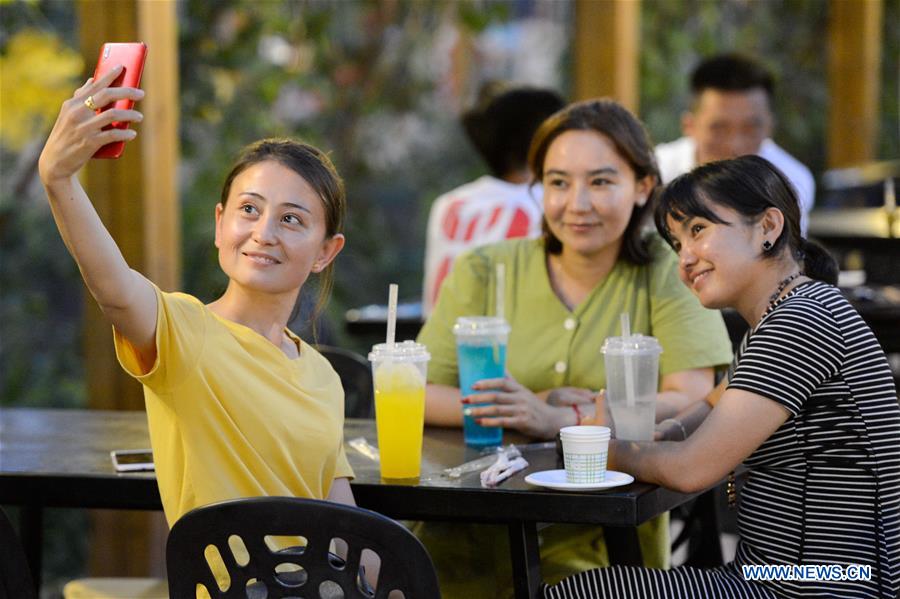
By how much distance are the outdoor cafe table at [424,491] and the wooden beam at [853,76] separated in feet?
15.9

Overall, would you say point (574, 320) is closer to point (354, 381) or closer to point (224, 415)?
point (354, 381)

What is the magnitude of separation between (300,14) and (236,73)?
83 cm

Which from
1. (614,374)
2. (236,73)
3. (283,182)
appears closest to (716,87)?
(236,73)

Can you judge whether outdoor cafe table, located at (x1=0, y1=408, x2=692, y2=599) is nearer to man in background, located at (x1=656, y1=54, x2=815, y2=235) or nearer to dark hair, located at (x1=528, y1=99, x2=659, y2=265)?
dark hair, located at (x1=528, y1=99, x2=659, y2=265)

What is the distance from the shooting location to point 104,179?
3.59m

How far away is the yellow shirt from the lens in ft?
6.28

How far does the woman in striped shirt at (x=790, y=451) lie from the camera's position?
2047mm

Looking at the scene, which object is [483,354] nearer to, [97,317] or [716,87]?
[97,317]

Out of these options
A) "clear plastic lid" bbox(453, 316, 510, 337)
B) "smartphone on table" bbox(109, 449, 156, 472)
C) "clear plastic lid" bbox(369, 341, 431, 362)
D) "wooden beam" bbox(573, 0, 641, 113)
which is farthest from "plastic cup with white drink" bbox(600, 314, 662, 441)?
"wooden beam" bbox(573, 0, 641, 113)

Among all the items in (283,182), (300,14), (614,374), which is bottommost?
(614,374)

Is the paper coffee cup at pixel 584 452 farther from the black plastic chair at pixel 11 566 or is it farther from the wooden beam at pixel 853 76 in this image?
the wooden beam at pixel 853 76

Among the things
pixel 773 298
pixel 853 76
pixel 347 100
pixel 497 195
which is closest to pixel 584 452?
pixel 773 298

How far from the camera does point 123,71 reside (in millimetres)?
1759

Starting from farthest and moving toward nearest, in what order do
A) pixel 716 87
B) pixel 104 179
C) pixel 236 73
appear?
pixel 236 73 < pixel 716 87 < pixel 104 179
